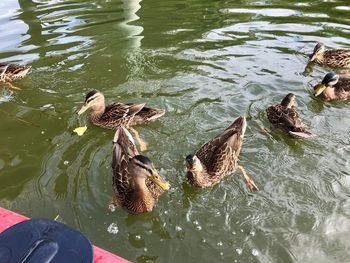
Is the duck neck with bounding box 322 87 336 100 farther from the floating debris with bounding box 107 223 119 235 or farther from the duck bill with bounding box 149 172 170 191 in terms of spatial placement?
the floating debris with bounding box 107 223 119 235

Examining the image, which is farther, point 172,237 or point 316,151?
point 316,151

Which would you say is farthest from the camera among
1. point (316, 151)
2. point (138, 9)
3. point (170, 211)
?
point (138, 9)

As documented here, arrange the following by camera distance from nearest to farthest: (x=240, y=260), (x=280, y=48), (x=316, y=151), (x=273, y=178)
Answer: (x=240, y=260) → (x=273, y=178) → (x=316, y=151) → (x=280, y=48)

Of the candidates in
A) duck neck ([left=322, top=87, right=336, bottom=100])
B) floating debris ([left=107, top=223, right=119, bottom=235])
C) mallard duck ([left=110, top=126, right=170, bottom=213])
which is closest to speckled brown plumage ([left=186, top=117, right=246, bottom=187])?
mallard duck ([left=110, top=126, right=170, bottom=213])

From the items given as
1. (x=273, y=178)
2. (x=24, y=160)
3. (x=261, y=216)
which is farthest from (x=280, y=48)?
(x=24, y=160)

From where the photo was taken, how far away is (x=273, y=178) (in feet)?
18.0

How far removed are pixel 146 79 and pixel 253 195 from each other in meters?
3.67

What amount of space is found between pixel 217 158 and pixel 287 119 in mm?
1396

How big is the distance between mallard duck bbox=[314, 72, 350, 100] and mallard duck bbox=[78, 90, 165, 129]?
8.94ft

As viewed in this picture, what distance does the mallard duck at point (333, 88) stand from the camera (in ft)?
23.7

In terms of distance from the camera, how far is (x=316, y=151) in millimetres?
5980

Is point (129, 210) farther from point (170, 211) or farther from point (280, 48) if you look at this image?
point (280, 48)

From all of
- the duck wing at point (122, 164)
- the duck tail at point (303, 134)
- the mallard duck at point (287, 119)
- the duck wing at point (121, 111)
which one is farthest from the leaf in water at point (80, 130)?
the duck tail at point (303, 134)

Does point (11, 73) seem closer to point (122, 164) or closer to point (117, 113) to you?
point (117, 113)
